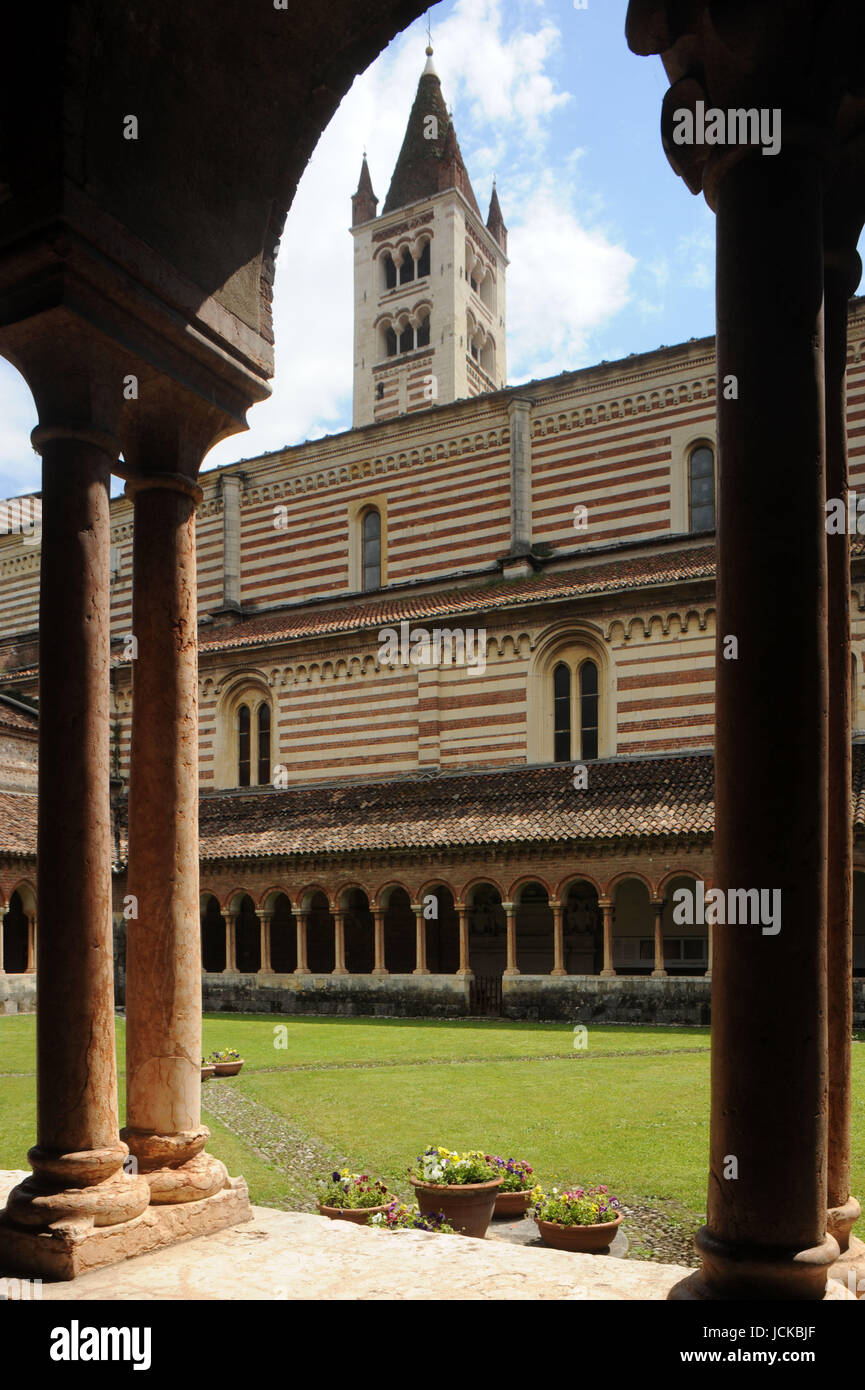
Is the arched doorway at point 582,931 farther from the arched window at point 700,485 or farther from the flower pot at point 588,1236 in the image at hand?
the flower pot at point 588,1236

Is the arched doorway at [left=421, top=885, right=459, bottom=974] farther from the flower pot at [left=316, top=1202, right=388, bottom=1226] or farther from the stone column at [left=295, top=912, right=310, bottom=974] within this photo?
the flower pot at [left=316, top=1202, right=388, bottom=1226]

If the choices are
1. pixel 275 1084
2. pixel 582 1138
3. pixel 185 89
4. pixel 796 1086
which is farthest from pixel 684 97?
pixel 275 1084

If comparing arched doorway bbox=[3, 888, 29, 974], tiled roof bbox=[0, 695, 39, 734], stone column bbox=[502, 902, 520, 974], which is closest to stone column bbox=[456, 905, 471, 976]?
stone column bbox=[502, 902, 520, 974]

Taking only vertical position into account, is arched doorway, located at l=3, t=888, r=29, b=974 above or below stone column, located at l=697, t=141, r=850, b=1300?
below

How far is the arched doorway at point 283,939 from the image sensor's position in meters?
30.9

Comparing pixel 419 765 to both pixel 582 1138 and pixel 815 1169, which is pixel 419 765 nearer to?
pixel 582 1138

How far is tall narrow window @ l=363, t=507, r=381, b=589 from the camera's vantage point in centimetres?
3594

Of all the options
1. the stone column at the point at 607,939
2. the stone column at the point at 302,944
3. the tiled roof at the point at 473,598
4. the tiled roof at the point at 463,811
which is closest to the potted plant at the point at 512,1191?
→ the tiled roof at the point at 463,811

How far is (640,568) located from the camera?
28672 millimetres

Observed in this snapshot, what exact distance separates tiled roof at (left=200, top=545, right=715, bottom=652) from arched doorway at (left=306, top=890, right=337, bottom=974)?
24.8ft

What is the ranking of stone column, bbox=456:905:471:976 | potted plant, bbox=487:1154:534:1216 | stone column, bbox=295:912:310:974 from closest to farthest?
1. potted plant, bbox=487:1154:534:1216
2. stone column, bbox=456:905:471:976
3. stone column, bbox=295:912:310:974

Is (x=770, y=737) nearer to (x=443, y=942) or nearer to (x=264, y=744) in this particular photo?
(x=443, y=942)

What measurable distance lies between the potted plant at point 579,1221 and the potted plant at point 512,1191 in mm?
533

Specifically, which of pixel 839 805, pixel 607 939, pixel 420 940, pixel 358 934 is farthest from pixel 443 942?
pixel 839 805
